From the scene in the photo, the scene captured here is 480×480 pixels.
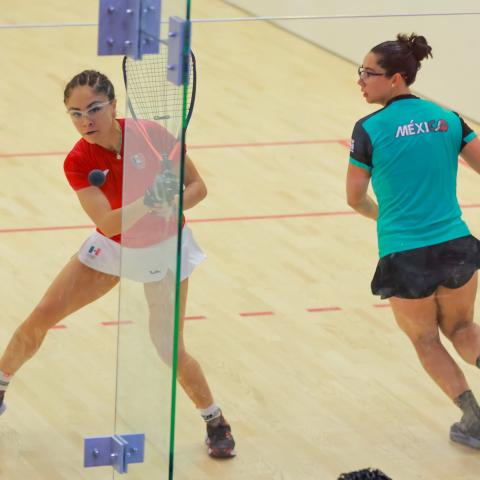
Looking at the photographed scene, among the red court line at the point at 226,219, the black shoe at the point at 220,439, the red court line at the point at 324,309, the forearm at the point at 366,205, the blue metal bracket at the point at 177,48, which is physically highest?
the blue metal bracket at the point at 177,48

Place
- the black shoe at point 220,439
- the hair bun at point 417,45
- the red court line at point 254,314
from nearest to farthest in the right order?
the hair bun at point 417,45, the black shoe at point 220,439, the red court line at point 254,314

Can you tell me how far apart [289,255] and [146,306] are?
1.24 metres

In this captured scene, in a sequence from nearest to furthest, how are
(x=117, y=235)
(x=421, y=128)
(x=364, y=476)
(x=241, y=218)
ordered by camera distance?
(x=364, y=476) → (x=117, y=235) → (x=421, y=128) → (x=241, y=218)

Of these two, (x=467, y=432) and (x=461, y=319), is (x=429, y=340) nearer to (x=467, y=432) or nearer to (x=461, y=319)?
(x=461, y=319)

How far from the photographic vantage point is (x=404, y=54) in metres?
4.15

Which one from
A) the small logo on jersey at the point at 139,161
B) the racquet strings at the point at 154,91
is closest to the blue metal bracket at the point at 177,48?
the racquet strings at the point at 154,91

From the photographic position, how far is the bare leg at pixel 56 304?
161 inches

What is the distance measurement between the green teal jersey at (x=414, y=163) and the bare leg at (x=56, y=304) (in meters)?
0.81

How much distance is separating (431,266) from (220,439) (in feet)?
2.61

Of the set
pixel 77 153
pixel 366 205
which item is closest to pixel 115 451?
pixel 77 153

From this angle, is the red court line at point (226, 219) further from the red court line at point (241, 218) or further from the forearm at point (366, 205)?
the forearm at point (366, 205)

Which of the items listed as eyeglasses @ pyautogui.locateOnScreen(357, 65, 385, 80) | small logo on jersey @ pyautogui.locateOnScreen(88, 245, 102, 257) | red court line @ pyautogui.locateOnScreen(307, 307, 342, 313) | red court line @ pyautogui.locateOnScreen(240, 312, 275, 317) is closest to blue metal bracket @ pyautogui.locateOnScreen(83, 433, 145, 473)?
small logo on jersey @ pyautogui.locateOnScreen(88, 245, 102, 257)

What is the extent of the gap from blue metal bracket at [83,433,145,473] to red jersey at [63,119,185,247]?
546mm

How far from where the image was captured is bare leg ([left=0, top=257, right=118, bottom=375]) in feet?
13.4
